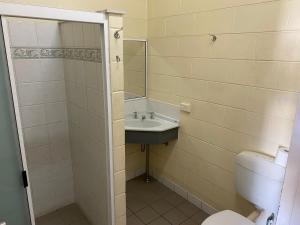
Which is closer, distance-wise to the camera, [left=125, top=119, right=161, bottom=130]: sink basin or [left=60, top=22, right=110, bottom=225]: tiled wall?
[left=60, top=22, right=110, bottom=225]: tiled wall

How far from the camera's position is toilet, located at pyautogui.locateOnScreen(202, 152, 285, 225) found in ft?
5.00

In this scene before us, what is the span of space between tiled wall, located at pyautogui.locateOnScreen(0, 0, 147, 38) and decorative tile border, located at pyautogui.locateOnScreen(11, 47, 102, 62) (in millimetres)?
370

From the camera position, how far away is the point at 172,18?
7.16ft

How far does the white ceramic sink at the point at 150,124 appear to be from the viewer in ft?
7.46

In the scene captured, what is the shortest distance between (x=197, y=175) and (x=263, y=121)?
0.88m

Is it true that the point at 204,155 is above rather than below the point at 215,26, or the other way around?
below

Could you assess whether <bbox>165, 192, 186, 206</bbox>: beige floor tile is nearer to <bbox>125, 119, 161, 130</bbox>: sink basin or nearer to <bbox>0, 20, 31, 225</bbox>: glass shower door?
<bbox>125, 119, 161, 130</bbox>: sink basin

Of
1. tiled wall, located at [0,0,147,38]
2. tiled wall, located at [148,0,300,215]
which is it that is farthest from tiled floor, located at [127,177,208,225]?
tiled wall, located at [0,0,147,38]

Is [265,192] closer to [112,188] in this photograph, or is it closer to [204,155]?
[204,155]

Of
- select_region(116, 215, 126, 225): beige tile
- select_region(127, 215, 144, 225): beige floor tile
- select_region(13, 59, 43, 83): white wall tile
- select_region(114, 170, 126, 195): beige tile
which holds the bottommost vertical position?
select_region(127, 215, 144, 225): beige floor tile

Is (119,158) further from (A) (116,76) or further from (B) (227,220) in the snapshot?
(B) (227,220)

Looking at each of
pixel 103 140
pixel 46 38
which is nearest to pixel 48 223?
pixel 103 140

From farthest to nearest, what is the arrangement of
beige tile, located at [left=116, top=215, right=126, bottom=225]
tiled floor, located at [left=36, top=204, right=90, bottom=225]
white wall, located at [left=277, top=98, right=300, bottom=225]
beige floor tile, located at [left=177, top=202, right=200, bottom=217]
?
beige floor tile, located at [left=177, top=202, right=200, bottom=217], tiled floor, located at [left=36, top=204, right=90, bottom=225], beige tile, located at [left=116, top=215, right=126, bottom=225], white wall, located at [left=277, top=98, right=300, bottom=225]

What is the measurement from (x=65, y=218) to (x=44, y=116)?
0.96 m
